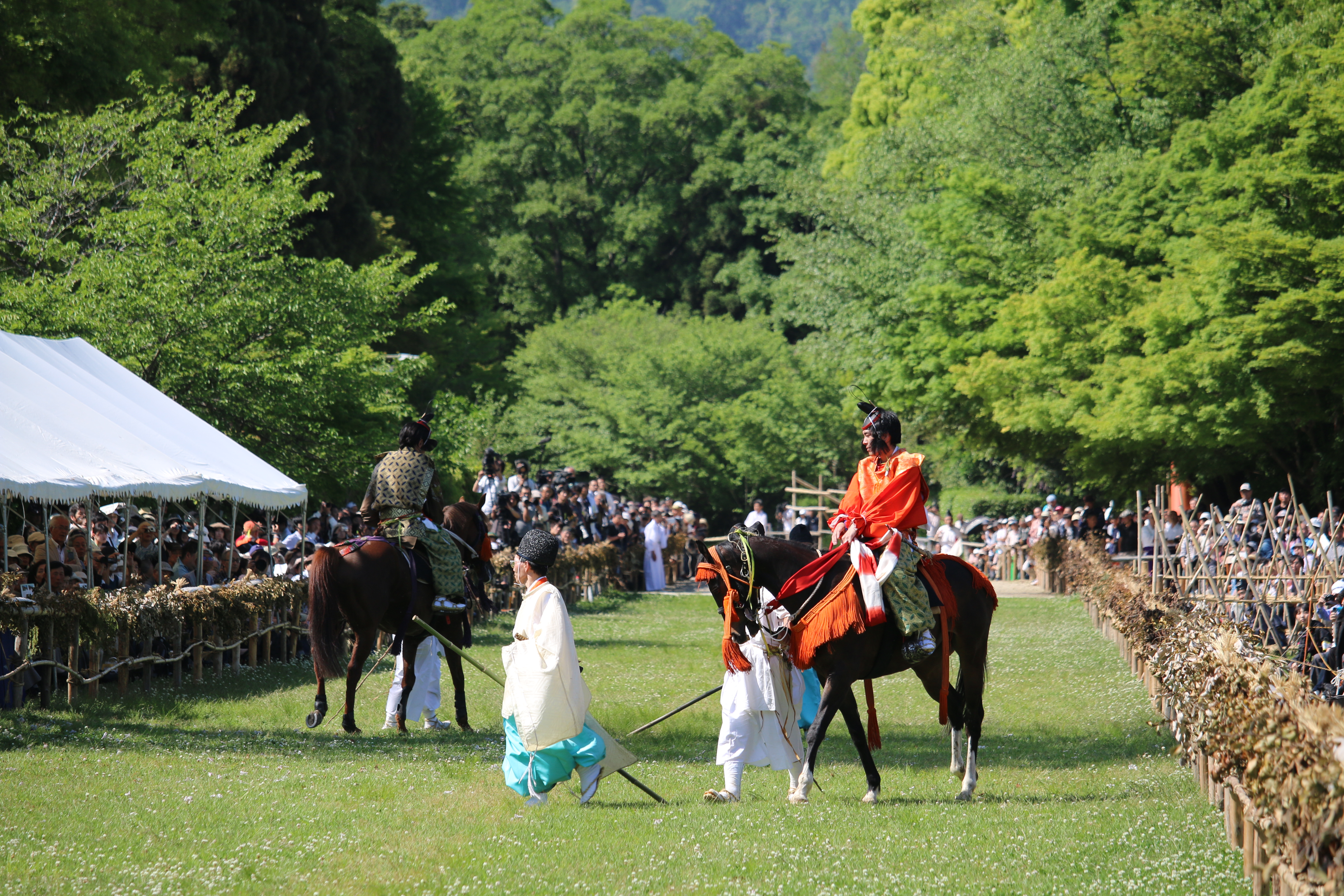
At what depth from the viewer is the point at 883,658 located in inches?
352

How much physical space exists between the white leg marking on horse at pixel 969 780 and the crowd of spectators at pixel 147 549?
8.30 m

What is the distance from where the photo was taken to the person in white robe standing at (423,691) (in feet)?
38.3

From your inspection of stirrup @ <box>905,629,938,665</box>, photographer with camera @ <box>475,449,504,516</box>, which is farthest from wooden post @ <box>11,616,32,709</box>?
photographer with camera @ <box>475,449,504,516</box>

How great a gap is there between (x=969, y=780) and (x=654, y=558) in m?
24.2

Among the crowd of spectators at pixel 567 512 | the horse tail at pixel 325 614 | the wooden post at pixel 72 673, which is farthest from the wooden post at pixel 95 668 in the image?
the crowd of spectators at pixel 567 512

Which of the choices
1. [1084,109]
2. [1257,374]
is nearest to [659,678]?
[1257,374]

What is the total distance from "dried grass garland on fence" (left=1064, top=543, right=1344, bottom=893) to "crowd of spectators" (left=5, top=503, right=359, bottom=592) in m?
9.68

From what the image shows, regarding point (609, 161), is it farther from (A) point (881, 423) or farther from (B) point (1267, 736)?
(B) point (1267, 736)

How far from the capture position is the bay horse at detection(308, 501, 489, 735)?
36.0ft

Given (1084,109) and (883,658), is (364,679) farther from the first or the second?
(1084,109)

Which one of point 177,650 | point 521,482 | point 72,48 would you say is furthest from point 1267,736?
point 521,482

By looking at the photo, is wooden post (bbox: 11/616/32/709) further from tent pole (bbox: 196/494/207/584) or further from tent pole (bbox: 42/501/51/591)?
tent pole (bbox: 196/494/207/584)

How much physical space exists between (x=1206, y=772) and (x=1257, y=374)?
619 inches

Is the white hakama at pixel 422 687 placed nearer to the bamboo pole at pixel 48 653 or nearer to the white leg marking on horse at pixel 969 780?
the bamboo pole at pixel 48 653
